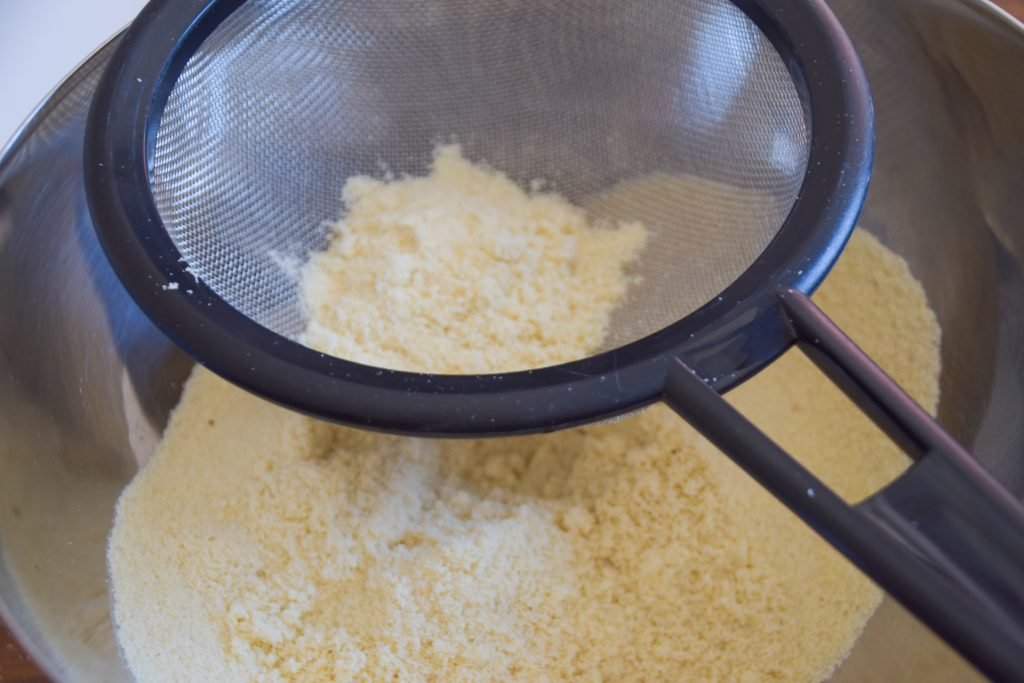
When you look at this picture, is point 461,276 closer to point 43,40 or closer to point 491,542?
point 491,542

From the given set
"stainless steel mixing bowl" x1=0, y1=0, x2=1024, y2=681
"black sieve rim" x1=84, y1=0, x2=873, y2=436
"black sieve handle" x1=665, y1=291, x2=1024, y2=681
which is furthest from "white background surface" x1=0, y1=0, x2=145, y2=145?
"black sieve handle" x1=665, y1=291, x2=1024, y2=681

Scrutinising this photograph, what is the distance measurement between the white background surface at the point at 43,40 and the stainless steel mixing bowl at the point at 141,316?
142mm

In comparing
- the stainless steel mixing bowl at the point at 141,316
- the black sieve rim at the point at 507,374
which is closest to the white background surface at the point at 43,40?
the stainless steel mixing bowl at the point at 141,316

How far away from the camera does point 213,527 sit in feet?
2.72

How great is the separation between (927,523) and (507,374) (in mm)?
271

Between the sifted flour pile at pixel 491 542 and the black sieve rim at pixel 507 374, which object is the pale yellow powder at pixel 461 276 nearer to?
the sifted flour pile at pixel 491 542

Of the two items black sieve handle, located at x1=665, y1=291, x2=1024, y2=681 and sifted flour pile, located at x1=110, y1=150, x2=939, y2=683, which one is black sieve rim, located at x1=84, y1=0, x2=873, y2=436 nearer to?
black sieve handle, located at x1=665, y1=291, x2=1024, y2=681

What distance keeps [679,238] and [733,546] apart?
0.29 metres

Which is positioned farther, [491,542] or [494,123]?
[494,123]

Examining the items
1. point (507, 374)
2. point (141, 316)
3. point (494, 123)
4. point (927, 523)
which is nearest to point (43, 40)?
point (141, 316)

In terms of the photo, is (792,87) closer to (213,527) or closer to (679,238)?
(679,238)

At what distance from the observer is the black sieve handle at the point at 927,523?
47cm

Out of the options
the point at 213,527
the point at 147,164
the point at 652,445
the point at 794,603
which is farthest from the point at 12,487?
the point at 794,603

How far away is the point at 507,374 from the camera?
0.63 meters
